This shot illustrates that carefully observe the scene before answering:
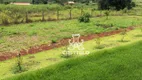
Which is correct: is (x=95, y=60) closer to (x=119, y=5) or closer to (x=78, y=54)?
(x=78, y=54)

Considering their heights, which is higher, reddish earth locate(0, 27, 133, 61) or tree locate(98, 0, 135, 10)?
reddish earth locate(0, 27, 133, 61)

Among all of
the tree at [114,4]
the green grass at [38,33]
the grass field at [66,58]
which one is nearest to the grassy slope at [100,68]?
the grass field at [66,58]

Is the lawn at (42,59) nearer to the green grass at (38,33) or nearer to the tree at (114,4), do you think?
the green grass at (38,33)

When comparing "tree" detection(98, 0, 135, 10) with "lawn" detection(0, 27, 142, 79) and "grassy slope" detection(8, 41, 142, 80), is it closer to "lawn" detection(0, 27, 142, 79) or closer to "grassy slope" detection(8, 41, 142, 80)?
"lawn" detection(0, 27, 142, 79)

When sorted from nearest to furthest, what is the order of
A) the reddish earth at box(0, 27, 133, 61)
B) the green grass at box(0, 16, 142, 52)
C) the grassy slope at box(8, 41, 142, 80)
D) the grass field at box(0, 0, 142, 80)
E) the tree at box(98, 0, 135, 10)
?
the grassy slope at box(8, 41, 142, 80) → the grass field at box(0, 0, 142, 80) → the reddish earth at box(0, 27, 133, 61) → the green grass at box(0, 16, 142, 52) → the tree at box(98, 0, 135, 10)

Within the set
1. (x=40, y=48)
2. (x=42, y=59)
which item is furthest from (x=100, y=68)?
(x=40, y=48)

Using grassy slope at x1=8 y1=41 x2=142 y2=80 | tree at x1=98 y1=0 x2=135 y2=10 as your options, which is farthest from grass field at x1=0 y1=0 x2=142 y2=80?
tree at x1=98 y1=0 x2=135 y2=10

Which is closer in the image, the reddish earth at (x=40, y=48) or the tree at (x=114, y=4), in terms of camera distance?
the reddish earth at (x=40, y=48)

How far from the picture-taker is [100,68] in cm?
1204

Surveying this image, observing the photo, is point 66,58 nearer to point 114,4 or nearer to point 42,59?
point 42,59

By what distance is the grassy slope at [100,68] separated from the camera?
10.7 meters

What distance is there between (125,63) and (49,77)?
4.07m

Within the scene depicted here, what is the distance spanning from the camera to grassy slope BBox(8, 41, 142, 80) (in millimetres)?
10665

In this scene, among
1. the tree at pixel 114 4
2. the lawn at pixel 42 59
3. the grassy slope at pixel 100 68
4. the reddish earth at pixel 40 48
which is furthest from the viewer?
the tree at pixel 114 4
